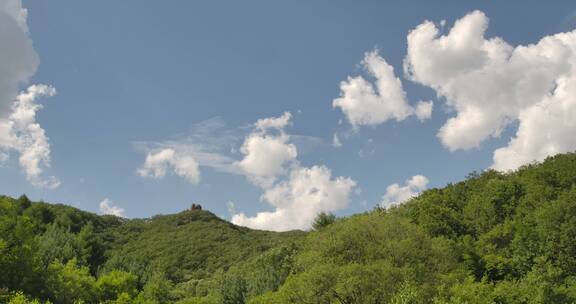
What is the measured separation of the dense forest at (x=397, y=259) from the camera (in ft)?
154

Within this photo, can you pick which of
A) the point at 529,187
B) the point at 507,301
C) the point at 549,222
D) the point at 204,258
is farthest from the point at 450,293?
the point at 204,258

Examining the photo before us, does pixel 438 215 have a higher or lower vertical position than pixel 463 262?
higher

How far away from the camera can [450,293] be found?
45.2 meters

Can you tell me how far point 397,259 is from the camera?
177ft

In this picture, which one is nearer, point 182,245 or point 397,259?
point 397,259

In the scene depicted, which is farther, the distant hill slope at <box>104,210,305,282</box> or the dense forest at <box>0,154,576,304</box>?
the distant hill slope at <box>104,210,305,282</box>

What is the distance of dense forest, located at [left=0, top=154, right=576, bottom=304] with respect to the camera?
46906 mm

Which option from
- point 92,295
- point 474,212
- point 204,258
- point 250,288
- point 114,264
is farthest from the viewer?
point 204,258

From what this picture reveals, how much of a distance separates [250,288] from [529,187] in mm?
48195

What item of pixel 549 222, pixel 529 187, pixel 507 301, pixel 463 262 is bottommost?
pixel 507 301

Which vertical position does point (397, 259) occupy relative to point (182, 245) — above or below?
below

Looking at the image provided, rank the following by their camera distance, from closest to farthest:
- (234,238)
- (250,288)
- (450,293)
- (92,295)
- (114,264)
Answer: (450,293)
(92,295)
(250,288)
(114,264)
(234,238)

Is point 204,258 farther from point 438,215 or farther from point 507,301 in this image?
point 507,301

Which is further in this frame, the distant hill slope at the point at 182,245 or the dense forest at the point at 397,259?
the distant hill slope at the point at 182,245
